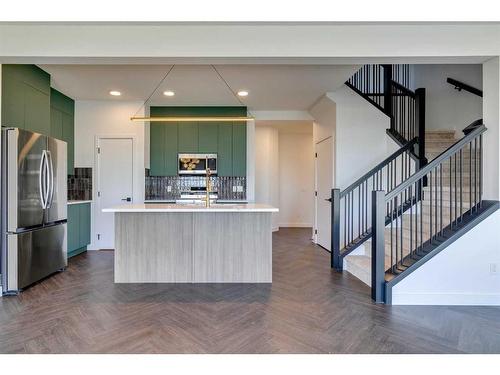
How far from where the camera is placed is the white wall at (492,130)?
339cm

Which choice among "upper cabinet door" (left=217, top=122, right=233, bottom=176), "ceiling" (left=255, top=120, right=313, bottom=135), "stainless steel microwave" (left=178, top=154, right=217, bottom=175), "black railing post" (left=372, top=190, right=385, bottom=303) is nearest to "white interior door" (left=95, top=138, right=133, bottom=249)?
"stainless steel microwave" (left=178, top=154, right=217, bottom=175)

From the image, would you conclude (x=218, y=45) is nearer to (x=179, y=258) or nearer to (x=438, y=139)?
(x=179, y=258)

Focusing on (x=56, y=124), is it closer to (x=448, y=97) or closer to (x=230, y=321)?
(x=230, y=321)

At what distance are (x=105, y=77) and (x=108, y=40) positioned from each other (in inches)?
66.8

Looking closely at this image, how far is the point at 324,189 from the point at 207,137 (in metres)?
2.60

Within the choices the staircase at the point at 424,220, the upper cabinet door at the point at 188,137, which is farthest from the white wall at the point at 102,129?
the staircase at the point at 424,220

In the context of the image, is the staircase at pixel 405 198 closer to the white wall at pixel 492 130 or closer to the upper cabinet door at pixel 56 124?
the white wall at pixel 492 130

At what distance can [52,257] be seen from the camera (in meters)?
4.37

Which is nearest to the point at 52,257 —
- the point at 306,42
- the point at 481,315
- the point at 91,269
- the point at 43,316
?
the point at 91,269

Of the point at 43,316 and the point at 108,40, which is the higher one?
the point at 108,40

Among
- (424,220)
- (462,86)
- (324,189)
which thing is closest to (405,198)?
(424,220)

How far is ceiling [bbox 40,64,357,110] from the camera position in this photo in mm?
4523

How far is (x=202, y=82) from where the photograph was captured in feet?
17.0

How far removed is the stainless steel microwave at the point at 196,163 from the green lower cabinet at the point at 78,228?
191 cm
